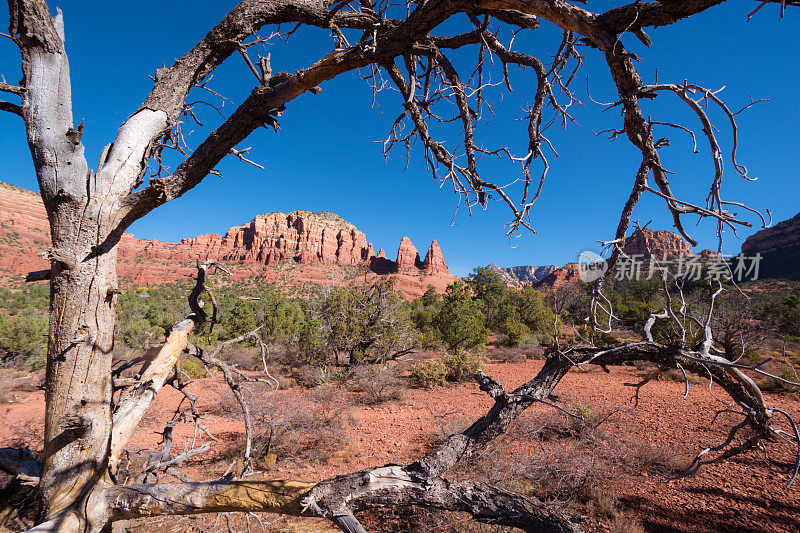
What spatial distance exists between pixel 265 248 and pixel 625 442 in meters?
99.4

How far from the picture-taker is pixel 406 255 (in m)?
98.0

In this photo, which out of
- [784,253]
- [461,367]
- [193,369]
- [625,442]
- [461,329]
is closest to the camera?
[625,442]

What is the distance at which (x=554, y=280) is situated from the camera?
3332 inches

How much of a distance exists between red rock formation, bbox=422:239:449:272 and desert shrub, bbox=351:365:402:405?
81.9 metres

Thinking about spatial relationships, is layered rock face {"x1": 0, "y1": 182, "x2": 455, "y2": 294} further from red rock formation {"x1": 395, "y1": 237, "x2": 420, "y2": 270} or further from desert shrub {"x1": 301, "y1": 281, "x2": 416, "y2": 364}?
desert shrub {"x1": 301, "y1": 281, "x2": 416, "y2": 364}

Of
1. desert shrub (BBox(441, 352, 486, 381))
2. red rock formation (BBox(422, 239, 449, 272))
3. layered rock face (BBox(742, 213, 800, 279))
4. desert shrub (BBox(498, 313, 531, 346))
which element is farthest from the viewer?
red rock formation (BBox(422, 239, 449, 272))

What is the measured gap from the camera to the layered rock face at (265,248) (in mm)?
64250

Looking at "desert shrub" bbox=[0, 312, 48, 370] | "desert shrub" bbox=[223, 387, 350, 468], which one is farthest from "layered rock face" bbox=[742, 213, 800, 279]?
"desert shrub" bbox=[0, 312, 48, 370]

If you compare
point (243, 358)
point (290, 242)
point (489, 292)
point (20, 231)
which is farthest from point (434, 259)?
point (20, 231)

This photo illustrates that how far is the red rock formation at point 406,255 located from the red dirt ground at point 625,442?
85629 millimetres

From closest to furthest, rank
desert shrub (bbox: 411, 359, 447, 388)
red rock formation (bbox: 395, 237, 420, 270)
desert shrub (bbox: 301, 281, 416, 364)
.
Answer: desert shrub (bbox: 411, 359, 447, 388)
desert shrub (bbox: 301, 281, 416, 364)
red rock formation (bbox: 395, 237, 420, 270)

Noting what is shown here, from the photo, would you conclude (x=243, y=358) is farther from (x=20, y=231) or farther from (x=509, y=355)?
(x=20, y=231)

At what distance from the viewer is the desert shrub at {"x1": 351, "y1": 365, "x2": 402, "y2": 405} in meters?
9.16

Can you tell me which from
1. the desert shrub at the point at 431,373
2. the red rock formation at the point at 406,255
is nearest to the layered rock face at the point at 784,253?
the desert shrub at the point at 431,373
